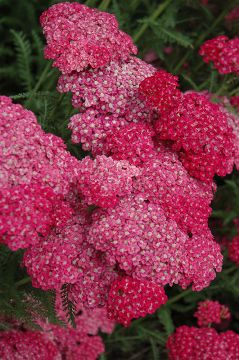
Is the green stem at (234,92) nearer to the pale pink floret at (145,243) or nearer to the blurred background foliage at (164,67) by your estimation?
the blurred background foliage at (164,67)

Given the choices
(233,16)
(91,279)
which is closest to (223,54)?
(233,16)

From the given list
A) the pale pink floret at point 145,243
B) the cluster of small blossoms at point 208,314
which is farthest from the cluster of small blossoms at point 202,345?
the pale pink floret at point 145,243

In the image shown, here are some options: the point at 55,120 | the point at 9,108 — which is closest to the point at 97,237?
the point at 9,108

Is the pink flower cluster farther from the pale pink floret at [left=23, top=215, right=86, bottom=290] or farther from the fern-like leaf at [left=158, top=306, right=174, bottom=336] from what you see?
the pale pink floret at [left=23, top=215, right=86, bottom=290]

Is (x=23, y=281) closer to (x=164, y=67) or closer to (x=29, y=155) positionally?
(x=29, y=155)

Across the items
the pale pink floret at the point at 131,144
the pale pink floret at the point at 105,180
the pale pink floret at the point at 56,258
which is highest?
the pale pink floret at the point at 131,144
